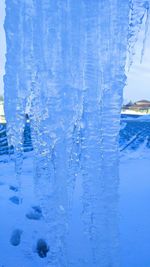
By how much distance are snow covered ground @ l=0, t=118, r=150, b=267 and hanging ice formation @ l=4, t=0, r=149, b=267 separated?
1788 mm

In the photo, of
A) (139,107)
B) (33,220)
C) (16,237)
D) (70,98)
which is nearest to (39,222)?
(33,220)

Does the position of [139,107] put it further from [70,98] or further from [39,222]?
[70,98]

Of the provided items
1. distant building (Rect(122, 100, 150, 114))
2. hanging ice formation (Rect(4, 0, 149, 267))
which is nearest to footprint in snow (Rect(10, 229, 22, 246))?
hanging ice formation (Rect(4, 0, 149, 267))

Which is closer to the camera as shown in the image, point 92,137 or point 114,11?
point 114,11

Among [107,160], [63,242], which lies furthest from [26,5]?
[63,242]

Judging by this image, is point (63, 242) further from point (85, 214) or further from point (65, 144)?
point (65, 144)

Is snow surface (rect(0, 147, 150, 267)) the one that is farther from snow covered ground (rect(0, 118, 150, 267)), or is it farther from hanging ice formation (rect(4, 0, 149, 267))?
hanging ice formation (rect(4, 0, 149, 267))

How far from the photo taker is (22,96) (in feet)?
11.5

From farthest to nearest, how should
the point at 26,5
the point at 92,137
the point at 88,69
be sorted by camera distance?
the point at 92,137 → the point at 88,69 → the point at 26,5

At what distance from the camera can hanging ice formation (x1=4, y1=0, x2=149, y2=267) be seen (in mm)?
3254

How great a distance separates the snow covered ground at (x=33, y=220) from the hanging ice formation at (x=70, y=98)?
1788mm

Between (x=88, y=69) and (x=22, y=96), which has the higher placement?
(x=88, y=69)

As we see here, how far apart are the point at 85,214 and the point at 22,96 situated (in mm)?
1421

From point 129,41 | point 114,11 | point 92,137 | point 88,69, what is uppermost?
point 114,11
